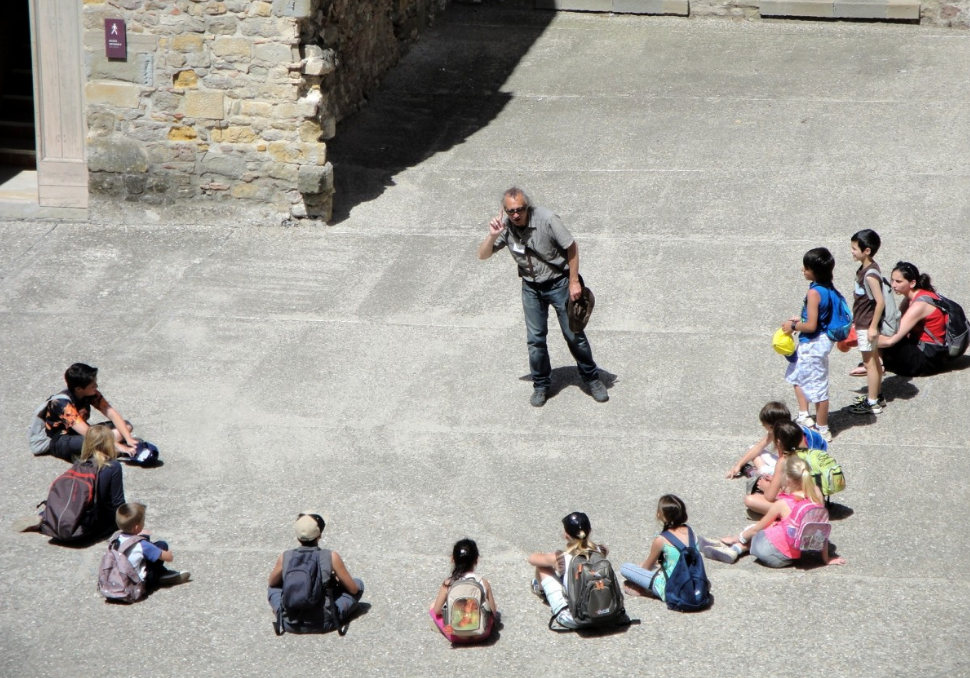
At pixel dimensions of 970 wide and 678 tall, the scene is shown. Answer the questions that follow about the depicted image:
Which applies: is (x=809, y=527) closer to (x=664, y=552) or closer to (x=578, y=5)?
(x=664, y=552)

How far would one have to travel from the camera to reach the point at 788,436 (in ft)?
21.7

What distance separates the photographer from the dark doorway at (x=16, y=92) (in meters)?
13.7

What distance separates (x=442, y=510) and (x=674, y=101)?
26.0ft

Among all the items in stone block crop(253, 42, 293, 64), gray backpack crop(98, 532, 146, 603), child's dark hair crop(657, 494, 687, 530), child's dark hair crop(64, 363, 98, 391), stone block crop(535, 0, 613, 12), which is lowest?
gray backpack crop(98, 532, 146, 603)

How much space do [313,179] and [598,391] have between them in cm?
433

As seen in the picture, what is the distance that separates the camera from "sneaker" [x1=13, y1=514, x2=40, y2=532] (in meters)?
7.09

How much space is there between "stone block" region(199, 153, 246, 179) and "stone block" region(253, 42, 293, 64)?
1042 mm

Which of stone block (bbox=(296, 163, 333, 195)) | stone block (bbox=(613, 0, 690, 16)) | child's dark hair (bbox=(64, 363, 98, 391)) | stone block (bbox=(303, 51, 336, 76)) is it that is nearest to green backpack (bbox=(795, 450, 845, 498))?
child's dark hair (bbox=(64, 363, 98, 391))

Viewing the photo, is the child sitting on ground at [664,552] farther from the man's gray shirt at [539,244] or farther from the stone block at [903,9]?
the stone block at [903,9]

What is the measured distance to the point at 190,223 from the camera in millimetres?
11734

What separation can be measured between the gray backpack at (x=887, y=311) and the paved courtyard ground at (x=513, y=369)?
1.83ft

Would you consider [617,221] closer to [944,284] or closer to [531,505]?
[944,284]

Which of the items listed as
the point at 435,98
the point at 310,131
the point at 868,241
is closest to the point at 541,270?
the point at 868,241

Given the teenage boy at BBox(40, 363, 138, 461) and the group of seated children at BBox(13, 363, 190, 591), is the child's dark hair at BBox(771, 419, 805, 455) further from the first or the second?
the teenage boy at BBox(40, 363, 138, 461)
